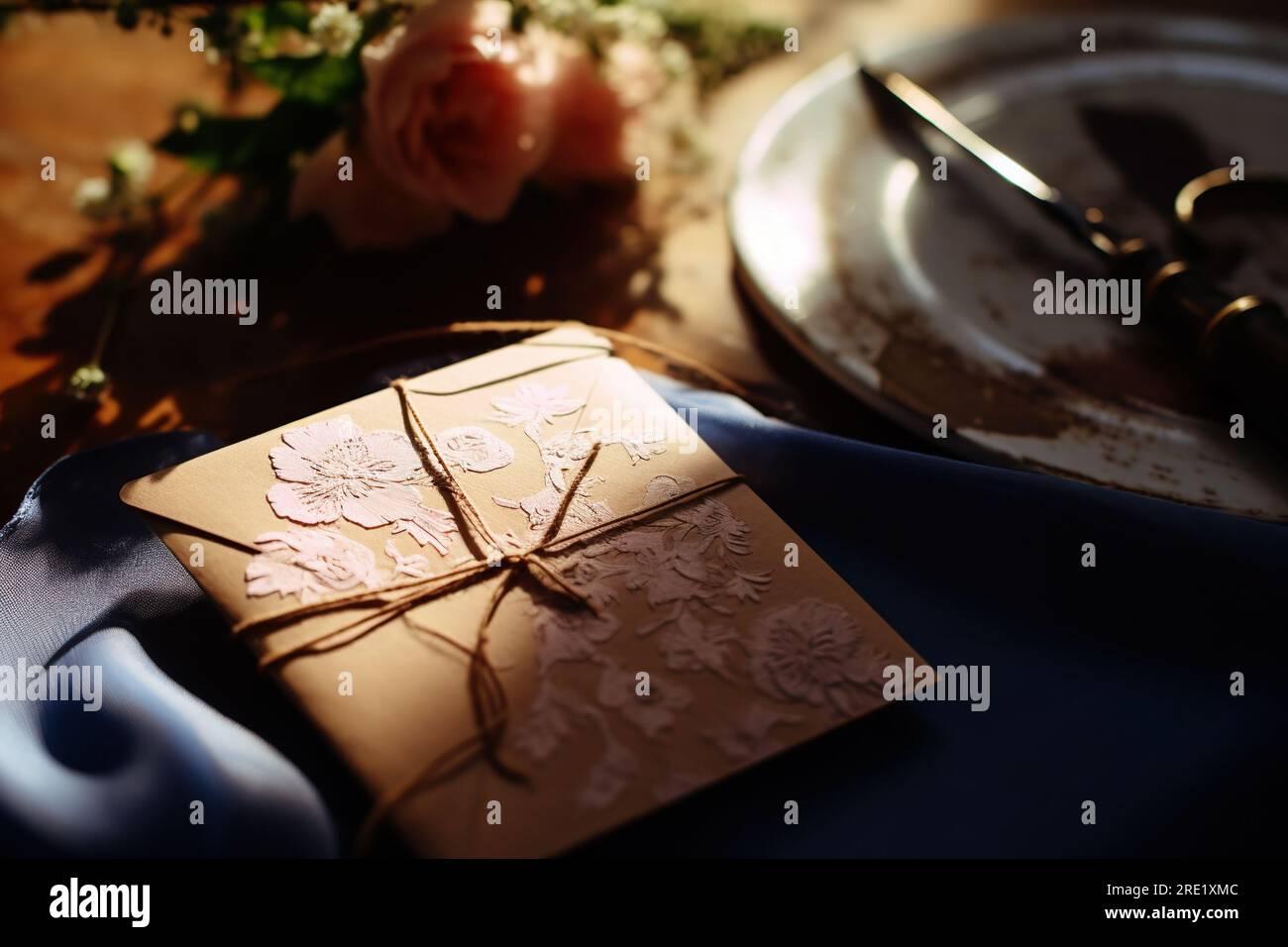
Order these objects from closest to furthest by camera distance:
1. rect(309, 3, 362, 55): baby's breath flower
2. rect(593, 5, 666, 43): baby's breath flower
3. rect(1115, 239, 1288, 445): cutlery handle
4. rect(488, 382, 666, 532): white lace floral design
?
rect(488, 382, 666, 532): white lace floral design → rect(1115, 239, 1288, 445): cutlery handle → rect(309, 3, 362, 55): baby's breath flower → rect(593, 5, 666, 43): baby's breath flower

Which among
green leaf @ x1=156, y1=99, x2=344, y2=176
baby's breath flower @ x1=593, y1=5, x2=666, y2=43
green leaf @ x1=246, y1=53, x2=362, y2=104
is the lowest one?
green leaf @ x1=156, y1=99, x2=344, y2=176

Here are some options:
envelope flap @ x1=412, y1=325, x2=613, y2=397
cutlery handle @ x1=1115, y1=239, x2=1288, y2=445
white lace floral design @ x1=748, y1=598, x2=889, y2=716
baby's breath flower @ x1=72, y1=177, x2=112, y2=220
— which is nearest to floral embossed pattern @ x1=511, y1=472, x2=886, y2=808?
white lace floral design @ x1=748, y1=598, x2=889, y2=716

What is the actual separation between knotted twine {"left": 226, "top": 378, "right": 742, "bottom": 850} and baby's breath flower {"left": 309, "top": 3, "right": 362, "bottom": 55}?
38 cm

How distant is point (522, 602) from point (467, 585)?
31 mm

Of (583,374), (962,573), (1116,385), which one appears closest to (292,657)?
(583,374)

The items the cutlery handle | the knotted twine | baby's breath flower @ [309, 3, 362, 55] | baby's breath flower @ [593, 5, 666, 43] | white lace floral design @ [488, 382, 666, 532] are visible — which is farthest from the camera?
baby's breath flower @ [593, 5, 666, 43]

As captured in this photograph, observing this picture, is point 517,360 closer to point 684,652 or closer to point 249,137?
point 684,652

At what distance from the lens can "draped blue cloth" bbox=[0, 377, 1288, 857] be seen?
0.50 m

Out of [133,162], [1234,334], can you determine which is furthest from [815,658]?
[133,162]

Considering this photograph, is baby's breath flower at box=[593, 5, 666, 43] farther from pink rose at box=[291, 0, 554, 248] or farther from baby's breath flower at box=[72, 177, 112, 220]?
baby's breath flower at box=[72, 177, 112, 220]

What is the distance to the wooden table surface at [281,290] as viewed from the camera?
2.50ft

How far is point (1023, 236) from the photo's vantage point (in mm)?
924

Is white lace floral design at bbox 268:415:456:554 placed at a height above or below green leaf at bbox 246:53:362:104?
below
